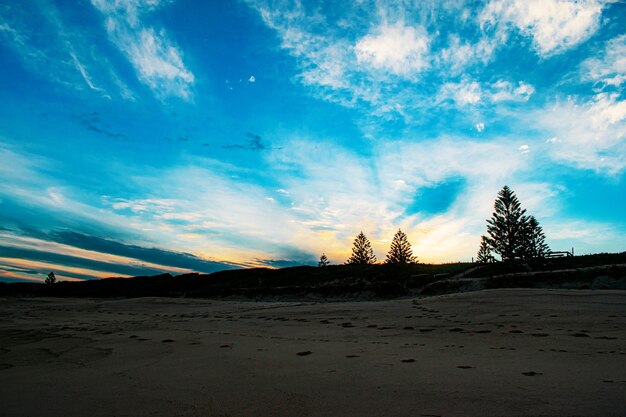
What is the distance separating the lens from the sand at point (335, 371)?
2582 mm

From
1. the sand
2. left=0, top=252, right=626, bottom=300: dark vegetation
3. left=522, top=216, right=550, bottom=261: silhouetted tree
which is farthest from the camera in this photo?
left=522, top=216, right=550, bottom=261: silhouetted tree

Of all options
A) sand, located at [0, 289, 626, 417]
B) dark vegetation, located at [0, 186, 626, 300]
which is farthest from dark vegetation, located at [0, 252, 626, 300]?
sand, located at [0, 289, 626, 417]

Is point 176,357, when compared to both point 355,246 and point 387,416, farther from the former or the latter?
point 355,246

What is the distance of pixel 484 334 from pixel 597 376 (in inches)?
126

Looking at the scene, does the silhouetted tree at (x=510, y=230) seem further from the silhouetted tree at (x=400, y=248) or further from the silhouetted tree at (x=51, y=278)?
the silhouetted tree at (x=51, y=278)

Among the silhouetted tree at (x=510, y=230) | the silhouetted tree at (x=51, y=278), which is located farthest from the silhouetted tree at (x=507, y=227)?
the silhouetted tree at (x=51, y=278)

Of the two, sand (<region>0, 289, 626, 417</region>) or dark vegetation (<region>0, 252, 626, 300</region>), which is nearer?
sand (<region>0, 289, 626, 417</region>)

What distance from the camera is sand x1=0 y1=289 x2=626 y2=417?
2.58 metres

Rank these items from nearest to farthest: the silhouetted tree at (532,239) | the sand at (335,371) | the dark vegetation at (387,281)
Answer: the sand at (335,371), the dark vegetation at (387,281), the silhouetted tree at (532,239)

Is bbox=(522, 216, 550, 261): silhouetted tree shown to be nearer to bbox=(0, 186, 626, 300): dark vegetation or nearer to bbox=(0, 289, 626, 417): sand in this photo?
bbox=(0, 186, 626, 300): dark vegetation

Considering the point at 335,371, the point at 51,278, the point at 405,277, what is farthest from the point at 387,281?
the point at 51,278

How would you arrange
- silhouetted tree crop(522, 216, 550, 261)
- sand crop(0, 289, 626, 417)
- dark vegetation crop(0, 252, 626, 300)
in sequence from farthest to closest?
1. silhouetted tree crop(522, 216, 550, 261)
2. dark vegetation crop(0, 252, 626, 300)
3. sand crop(0, 289, 626, 417)

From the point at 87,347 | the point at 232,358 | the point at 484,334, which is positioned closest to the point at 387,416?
the point at 232,358

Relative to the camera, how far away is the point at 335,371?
3.67m
